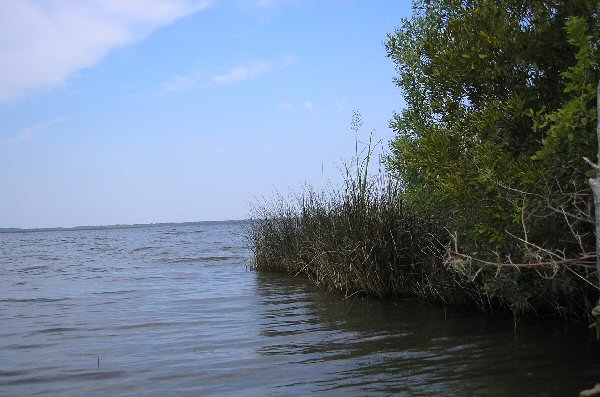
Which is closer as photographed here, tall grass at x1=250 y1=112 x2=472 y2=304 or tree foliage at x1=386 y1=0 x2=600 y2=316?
tree foliage at x1=386 y1=0 x2=600 y2=316

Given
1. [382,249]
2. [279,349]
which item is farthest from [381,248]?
[279,349]

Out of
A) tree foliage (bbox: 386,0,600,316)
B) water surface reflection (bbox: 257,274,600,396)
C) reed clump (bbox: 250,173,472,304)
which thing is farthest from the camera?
reed clump (bbox: 250,173,472,304)

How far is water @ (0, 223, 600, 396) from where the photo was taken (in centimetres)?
515

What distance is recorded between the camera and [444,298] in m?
8.88

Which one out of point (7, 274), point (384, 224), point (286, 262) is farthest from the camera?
point (7, 274)

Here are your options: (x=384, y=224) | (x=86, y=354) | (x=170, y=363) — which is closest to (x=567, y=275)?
(x=384, y=224)

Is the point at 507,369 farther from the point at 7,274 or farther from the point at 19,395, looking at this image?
the point at 7,274

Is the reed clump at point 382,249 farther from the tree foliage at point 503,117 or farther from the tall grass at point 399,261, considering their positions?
the tree foliage at point 503,117

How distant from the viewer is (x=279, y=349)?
674 centimetres

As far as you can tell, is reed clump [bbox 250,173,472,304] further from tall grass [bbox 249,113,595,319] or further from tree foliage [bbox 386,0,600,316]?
tree foliage [bbox 386,0,600,316]

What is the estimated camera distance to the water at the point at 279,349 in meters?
5.15

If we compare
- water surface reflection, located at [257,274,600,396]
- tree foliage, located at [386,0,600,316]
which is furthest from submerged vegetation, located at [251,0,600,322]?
water surface reflection, located at [257,274,600,396]

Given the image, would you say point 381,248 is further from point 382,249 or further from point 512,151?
point 512,151

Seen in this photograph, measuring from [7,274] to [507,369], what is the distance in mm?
17477
